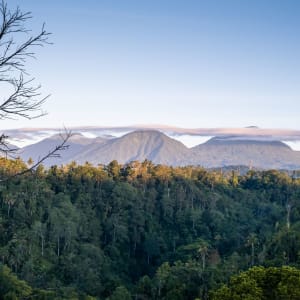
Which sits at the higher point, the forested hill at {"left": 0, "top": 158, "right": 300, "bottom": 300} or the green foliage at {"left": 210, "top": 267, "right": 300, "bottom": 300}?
the green foliage at {"left": 210, "top": 267, "right": 300, "bottom": 300}

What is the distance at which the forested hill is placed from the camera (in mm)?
38469

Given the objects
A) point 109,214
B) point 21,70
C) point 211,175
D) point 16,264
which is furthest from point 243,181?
point 21,70

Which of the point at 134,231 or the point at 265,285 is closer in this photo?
the point at 265,285

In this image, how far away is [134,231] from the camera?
61.4 m

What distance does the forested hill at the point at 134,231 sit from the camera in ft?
126

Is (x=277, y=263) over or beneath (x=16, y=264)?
over

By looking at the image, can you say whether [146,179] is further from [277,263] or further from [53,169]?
[277,263]

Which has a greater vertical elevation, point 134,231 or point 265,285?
point 265,285

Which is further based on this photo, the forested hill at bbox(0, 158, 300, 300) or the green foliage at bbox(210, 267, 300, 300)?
the forested hill at bbox(0, 158, 300, 300)

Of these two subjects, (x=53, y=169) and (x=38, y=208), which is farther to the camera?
(x=53, y=169)

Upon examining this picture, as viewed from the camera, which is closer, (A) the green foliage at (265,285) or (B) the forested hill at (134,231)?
(A) the green foliage at (265,285)

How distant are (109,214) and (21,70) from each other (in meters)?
58.2

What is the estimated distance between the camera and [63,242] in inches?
2076

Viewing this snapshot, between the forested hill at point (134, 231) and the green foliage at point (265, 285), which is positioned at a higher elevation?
the green foliage at point (265, 285)
